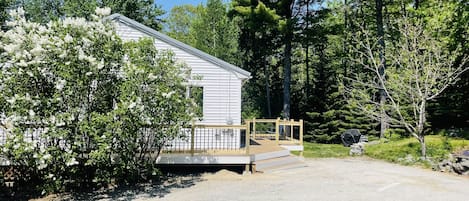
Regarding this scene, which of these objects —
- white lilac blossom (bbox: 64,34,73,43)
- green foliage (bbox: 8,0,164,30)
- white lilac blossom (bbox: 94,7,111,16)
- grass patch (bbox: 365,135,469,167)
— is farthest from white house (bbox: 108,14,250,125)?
green foliage (bbox: 8,0,164,30)

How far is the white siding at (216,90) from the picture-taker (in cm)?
1134

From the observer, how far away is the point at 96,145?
771cm

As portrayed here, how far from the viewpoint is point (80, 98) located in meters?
7.59

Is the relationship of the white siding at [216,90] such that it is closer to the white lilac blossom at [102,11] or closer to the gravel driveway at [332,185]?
the gravel driveway at [332,185]

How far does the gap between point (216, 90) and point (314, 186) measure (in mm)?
4561

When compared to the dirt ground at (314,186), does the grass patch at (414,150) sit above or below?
above

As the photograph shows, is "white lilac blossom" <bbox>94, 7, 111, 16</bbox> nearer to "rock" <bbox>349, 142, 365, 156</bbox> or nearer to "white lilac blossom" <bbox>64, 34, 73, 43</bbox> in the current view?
"white lilac blossom" <bbox>64, 34, 73, 43</bbox>

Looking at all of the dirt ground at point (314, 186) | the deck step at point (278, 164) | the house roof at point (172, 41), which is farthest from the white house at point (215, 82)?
the dirt ground at point (314, 186)

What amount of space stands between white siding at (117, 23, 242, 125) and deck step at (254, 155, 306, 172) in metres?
1.70

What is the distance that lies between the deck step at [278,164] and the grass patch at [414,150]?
4.10 metres

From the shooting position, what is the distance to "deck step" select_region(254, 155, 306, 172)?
10.4 m

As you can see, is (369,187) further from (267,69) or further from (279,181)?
(267,69)

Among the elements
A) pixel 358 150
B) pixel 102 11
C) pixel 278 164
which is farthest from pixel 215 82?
pixel 358 150

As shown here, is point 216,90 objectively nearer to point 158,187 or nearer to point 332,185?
point 158,187
